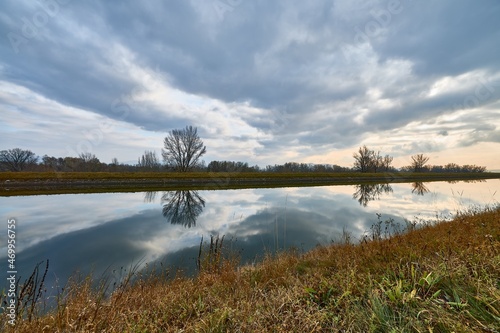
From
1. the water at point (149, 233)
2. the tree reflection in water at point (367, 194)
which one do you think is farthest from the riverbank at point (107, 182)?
the tree reflection in water at point (367, 194)

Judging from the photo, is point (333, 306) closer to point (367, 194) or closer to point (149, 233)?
point (149, 233)

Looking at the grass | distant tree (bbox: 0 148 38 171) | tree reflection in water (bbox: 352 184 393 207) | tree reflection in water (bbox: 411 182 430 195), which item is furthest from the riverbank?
distant tree (bbox: 0 148 38 171)

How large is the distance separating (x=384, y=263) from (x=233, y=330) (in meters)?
3.01

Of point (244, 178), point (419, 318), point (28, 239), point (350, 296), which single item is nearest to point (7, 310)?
point (350, 296)

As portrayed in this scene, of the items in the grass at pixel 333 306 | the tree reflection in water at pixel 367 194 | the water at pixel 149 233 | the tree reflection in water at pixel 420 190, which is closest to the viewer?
the grass at pixel 333 306

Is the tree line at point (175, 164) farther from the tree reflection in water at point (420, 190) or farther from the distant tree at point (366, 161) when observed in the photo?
the tree reflection in water at point (420, 190)

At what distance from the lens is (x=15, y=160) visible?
76125 millimetres

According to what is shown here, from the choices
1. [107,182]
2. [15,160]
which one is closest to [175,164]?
[107,182]

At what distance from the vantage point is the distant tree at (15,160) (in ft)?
241

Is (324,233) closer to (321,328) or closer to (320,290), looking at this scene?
(320,290)

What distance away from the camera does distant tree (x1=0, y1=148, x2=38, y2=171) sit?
7356 centimetres

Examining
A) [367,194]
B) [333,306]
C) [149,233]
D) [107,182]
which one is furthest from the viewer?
[107,182]

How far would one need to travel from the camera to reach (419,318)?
238cm

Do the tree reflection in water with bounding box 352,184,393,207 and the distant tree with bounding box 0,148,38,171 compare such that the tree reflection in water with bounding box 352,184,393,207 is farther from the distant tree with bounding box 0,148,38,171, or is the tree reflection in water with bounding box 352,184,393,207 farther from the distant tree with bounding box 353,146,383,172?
the distant tree with bounding box 0,148,38,171
